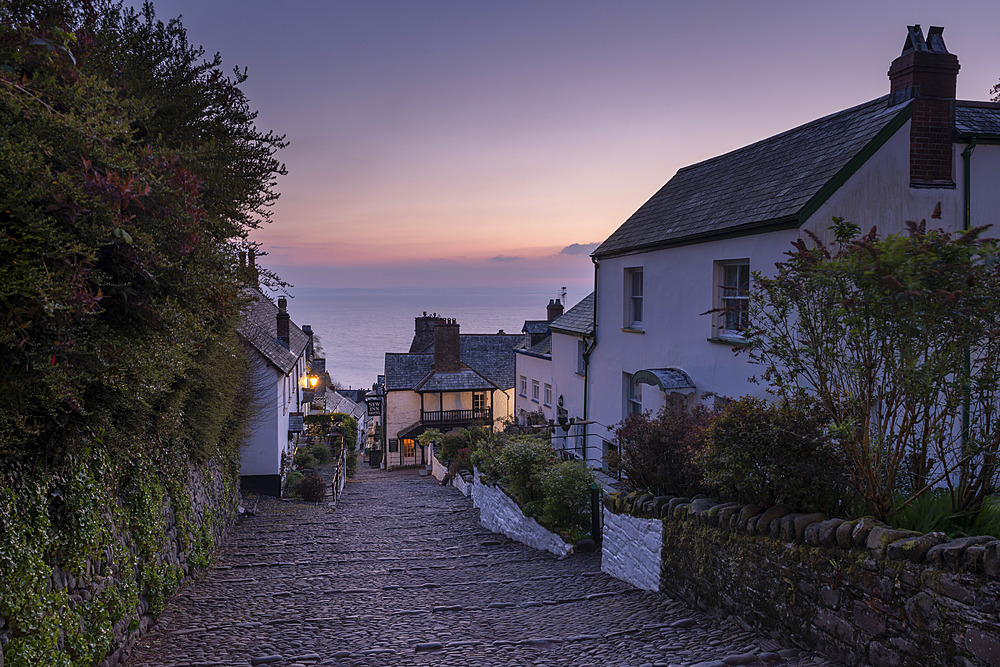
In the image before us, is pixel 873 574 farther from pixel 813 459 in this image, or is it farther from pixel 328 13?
pixel 328 13

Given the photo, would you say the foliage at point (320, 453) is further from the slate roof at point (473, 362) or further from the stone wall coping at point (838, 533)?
the stone wall coping at point (838, 533)

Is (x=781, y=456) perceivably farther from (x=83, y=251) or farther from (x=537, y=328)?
(x=537, y=328)

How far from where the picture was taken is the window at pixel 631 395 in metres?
14.8

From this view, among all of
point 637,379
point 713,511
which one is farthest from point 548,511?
point 713,511

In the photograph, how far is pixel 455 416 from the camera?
37969mm

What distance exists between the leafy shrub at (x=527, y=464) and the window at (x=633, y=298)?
14.0ft

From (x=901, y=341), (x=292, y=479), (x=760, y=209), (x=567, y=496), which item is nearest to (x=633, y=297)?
(x=760, y=209)

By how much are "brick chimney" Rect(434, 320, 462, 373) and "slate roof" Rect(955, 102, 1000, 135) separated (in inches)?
1160

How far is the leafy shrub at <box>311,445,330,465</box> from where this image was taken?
82.3ft

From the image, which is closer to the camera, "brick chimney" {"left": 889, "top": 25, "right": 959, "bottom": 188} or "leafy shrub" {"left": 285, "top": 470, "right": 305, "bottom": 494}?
"brick chimney" {"left": 889, "top": 25, "right": 959, "bottom": 188}

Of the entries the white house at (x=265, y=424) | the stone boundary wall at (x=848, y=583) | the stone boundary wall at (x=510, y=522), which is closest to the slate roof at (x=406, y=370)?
the white house at (x=265, y=424)

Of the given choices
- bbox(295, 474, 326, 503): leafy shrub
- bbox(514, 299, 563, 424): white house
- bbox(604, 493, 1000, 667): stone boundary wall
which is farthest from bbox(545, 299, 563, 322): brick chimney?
bbox(604, 493, 1000, 667): stone boundary wall

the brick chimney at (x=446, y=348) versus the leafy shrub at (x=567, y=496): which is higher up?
the brick chimney at (x=446, y=348)

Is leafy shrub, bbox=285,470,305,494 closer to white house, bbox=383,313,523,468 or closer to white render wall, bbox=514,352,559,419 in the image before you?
white render wall, bbox=514,352,559,419
